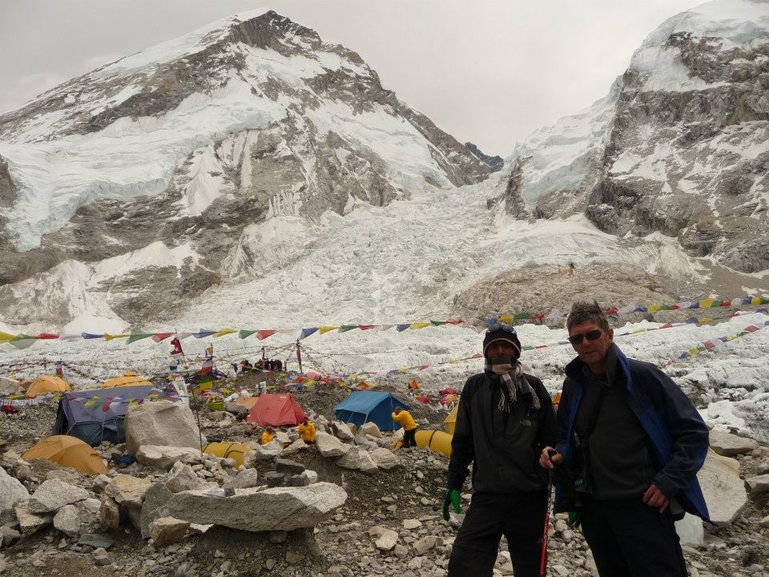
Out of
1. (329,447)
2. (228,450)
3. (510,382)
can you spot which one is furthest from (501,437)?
(228,450)

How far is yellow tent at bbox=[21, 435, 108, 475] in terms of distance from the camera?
9047 millimetres

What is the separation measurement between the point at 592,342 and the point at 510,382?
623mm

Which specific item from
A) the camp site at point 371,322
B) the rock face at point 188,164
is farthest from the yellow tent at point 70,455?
the rock face at point 188,164

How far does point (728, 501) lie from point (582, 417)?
399cm

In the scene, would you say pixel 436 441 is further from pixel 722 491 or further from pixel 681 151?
A: pixel 681 151

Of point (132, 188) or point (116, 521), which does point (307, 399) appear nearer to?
point (116, 521)

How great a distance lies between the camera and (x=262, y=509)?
14.7ft

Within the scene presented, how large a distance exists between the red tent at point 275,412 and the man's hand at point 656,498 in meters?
11.5

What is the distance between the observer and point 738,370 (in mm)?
13477

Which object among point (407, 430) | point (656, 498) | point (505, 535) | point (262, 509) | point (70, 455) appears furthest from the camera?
point (407, 430)

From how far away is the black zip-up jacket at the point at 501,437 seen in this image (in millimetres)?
3297

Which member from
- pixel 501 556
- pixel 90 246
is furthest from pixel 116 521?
pixel 90 246

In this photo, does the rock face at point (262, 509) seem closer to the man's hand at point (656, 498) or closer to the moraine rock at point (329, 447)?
the moraine rock at point (329, 447)

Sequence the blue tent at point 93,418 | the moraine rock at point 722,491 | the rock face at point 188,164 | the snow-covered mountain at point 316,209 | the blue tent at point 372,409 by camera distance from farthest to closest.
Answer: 1. the rock face at point 188,164
2. the snow-covered mountain at point 316,209
3. the blue tent at point 372,409
4. the blue tent at point 93,418
5. the moraine rock at point 722,491
